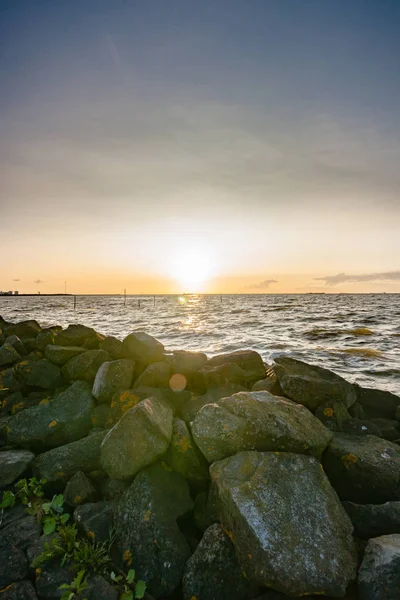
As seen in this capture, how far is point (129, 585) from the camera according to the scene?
3689mm

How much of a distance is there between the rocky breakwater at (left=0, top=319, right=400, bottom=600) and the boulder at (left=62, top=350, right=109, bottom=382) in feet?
1.91

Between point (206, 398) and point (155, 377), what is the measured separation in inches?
43.0

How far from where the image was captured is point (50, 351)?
8336mm

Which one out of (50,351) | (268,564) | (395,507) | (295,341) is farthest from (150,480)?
(295,341)

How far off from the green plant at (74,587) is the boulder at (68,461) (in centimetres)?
182

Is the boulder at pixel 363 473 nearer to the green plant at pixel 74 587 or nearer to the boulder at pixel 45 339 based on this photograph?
the green plant at pixel 74 587

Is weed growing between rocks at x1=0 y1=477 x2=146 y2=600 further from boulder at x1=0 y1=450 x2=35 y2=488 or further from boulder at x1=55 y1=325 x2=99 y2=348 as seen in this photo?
boulder at x1=55 y1=325 x2=99 y2=348

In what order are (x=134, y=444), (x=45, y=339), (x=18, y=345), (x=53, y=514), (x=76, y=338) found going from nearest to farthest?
1. (x=53, y=514)
2. (x=134, y=444)
3. (x=76, y=338)
4. (x=45, y=339)
5. (x=18, y=345)

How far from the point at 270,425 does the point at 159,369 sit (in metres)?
3.05

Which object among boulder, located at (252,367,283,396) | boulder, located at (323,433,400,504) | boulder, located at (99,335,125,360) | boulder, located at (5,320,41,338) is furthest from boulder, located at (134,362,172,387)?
boulder, located at (5,320,41,338)

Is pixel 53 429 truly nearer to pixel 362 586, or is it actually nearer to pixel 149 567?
pixel 149 567

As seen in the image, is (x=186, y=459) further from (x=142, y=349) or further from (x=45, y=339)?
(x=45, y=339)

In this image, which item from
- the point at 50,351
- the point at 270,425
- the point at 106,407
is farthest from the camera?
the point at 50,351

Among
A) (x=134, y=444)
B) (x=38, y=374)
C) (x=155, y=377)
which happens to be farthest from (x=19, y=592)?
(x=38, y=374)
